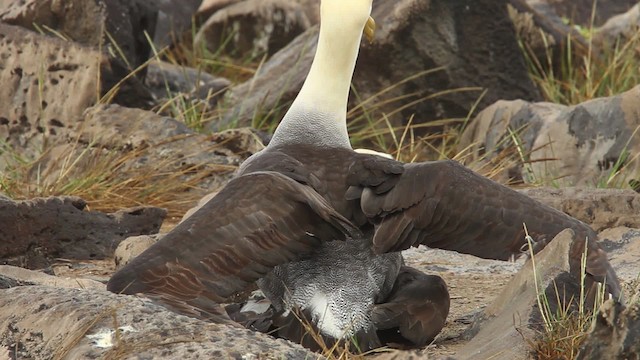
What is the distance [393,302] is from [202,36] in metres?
7.76

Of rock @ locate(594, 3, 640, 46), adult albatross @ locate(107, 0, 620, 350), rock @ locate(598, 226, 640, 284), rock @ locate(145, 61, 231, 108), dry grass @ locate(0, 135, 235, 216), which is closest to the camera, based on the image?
adult albatross @ locate(107, 0, 620, 350)

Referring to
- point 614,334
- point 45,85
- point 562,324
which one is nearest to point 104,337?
point 614,334

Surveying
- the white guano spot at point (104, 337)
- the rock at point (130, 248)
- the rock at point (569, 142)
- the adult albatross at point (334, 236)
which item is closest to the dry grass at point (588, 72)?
the rock at point (569, 142)

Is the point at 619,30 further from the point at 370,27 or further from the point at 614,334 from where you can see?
the point at 614,334

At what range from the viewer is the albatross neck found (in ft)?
17.4

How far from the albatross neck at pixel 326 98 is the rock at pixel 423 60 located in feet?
12.3

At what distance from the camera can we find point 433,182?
15.3ft

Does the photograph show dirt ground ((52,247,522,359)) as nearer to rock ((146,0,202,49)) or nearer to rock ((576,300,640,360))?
rock ((576,300,640,360))

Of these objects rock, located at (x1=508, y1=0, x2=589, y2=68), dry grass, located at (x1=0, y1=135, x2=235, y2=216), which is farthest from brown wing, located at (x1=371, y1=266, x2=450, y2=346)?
rock, located at (x1=508, y1=0, x2=589, y2=68)

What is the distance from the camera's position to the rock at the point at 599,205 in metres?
6.64

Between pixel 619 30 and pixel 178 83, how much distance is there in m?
3.84

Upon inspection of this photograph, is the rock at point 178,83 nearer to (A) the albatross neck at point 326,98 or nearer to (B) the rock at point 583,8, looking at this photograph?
(A) the albatross neck at point 326,98

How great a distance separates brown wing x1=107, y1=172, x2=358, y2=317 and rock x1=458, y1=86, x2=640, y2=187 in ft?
12.0

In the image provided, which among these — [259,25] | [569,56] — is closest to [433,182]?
[569,56]
